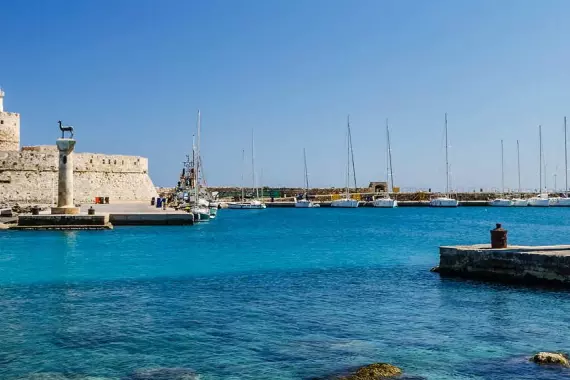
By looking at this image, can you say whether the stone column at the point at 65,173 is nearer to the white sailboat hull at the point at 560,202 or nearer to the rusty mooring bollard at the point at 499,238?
the rusty mooring bollard at the point at 499,238

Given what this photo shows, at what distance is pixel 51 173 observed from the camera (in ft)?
134

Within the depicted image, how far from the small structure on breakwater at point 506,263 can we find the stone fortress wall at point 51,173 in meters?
31.8

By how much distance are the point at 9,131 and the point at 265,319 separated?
36.8 m

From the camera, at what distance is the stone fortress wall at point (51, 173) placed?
39.6 m

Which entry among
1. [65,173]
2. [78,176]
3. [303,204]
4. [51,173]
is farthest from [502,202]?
[65,173]

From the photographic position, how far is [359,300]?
12.3 metres

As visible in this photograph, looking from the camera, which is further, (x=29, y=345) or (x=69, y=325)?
(x=69, y=325)

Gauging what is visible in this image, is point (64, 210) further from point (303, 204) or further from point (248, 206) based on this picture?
point (303, 204)

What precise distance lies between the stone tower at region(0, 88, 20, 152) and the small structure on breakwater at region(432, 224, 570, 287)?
35.0 m

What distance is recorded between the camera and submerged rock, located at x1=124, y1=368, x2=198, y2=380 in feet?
24.6

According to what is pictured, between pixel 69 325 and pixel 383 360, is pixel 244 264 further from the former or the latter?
pixel 383 360

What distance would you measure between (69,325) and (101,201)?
115 feet

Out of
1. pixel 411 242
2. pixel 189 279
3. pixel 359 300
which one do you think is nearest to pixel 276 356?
pixel 359 300

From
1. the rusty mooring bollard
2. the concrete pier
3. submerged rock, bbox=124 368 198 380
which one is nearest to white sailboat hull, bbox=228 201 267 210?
the concrete pier
